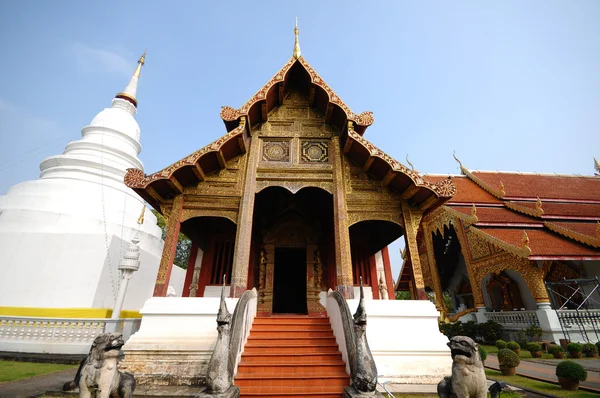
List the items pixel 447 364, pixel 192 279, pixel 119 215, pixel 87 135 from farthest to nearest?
1. pixel 87 135
2. pixel 119 215
3. pixel 192 279
4. pixel 447 364

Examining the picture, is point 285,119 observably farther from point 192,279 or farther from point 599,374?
point 599,374

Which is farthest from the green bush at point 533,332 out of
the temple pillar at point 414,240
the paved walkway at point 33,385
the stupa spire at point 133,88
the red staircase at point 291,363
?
the stupa spire at point 133,88

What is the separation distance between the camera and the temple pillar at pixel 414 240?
5.36m

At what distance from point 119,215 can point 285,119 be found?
869cm

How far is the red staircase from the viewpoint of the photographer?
3602 millimetres

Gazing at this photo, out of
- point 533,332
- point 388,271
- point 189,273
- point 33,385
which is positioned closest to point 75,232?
point 189,273

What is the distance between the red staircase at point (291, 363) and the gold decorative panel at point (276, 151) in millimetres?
3427

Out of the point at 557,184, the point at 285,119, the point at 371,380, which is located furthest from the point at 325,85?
the point at 557,184

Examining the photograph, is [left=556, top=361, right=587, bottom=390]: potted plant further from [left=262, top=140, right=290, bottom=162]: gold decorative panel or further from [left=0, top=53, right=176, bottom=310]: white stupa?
[left=0, top=53, right=176, bottom=310]: white stupa

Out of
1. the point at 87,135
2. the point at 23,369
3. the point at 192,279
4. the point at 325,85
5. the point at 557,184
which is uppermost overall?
the point at 87,135

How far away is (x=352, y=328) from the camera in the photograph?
3.75 m

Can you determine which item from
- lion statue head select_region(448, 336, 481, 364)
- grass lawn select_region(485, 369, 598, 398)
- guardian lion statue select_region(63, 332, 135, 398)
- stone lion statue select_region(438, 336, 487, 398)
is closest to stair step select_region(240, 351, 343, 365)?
guardian lion statue select_region(63, 332, 135, 398)

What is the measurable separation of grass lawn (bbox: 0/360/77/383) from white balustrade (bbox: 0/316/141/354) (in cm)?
71

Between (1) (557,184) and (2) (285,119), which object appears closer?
(2) (285,119)
